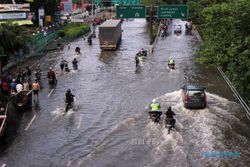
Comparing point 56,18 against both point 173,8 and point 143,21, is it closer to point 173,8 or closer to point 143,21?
point 143,21

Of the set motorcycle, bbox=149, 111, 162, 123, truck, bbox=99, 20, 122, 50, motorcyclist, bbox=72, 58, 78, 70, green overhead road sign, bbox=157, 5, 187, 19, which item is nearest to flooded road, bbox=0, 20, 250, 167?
motorcycle, bbox=149, 111, 162, 123

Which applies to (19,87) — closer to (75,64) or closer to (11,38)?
(11,38)

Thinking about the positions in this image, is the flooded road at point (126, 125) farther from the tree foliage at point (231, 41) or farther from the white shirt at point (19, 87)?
the tree foliage at point (231, 41)

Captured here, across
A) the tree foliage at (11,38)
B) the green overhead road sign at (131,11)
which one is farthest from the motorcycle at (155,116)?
the green overhead road sign at (131,11)

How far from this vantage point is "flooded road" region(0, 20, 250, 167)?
25.4 metres

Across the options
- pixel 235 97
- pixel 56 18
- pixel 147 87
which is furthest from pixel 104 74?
pixel 56 18

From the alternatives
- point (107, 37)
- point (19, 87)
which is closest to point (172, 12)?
point (107, 37)

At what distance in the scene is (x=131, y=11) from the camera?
64.1 m

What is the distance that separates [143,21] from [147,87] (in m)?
67.6

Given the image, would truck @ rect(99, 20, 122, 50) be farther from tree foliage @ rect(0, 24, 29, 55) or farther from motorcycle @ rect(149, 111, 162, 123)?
motorcycle @ rect(149, 111, 162, 123)

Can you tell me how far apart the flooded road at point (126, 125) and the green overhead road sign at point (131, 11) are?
1565 cm

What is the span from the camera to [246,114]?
1289 inches

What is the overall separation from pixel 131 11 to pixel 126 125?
35170mm

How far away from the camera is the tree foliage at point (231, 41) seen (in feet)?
92.2
